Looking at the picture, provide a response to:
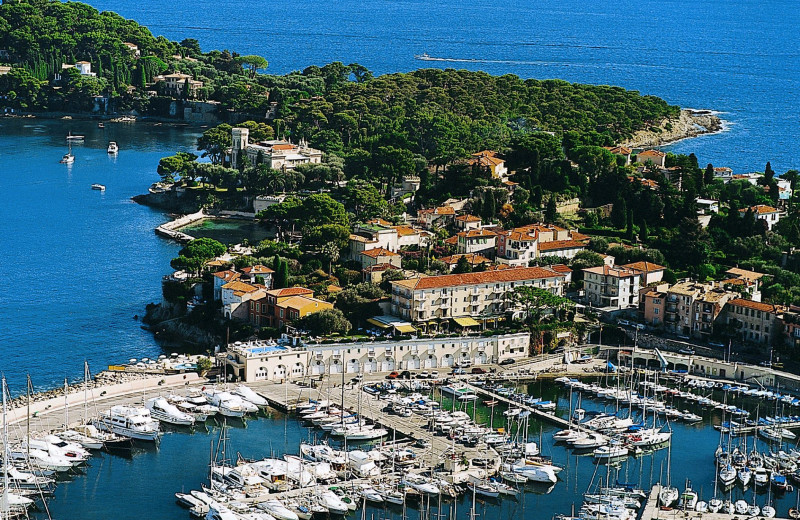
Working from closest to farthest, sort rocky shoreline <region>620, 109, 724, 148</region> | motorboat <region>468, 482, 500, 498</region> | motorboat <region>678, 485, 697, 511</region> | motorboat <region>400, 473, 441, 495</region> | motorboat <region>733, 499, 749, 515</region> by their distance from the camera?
motorboat <region>733, 499, 749, 515</region>, motorboat <region>678, 485, 697, 511</region>, motorboat <region>400, 473, 441, 495</region>, motorboat <region>468, 482, 500, 498</region>, rocky shoreline <region>620, 109, 724, 148</region>

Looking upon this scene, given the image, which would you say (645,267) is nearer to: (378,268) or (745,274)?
(745,274)

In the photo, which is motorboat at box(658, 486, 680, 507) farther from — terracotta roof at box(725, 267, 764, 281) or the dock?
terracotta roof at box(725, 267, 764, 281)

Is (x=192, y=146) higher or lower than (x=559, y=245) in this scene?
higher

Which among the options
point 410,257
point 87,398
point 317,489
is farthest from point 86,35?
point 317,489

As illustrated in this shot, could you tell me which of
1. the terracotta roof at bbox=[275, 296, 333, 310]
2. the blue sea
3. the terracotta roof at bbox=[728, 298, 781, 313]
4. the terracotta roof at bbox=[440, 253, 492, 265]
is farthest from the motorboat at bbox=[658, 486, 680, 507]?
the terracotta roof at bbox=[440, 253, 492, 265]

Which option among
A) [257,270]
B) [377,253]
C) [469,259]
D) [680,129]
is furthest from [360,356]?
[680,129]

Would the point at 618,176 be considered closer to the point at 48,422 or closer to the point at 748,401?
the point at 748,401
